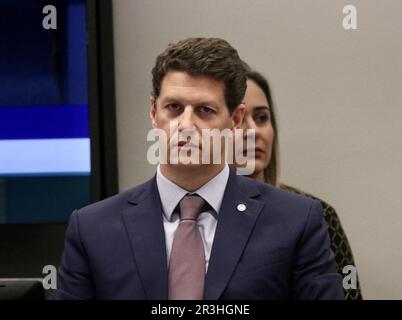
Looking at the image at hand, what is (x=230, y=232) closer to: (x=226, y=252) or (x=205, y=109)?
(x=226, y=252)

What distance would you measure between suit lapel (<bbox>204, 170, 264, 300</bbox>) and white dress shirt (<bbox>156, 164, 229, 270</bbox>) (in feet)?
0.06

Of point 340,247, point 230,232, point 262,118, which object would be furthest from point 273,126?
point 230,232

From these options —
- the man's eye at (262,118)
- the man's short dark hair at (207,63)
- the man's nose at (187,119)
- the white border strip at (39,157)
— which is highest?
the man's short dark hair at (207,63)

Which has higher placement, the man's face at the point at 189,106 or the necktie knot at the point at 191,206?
the man's face at the point at 189,106

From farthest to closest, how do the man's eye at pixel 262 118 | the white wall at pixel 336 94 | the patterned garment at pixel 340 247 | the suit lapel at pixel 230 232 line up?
the white wall at pixel 336 94, the man's eye at pixel 262 118, the patterned garment at pixel 340 247, the suit lapel at pixel 230 232

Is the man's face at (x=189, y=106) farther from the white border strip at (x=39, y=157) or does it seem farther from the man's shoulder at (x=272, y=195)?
the white border strip at (x=39, y=157)

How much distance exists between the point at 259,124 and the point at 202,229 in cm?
68

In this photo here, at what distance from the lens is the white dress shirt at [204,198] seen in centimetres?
106

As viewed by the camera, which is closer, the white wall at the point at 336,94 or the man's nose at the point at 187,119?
the man's nose at the point at 187,119

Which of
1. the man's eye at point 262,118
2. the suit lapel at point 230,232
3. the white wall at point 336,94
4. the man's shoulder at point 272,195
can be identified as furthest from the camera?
the white wall at point 336,94

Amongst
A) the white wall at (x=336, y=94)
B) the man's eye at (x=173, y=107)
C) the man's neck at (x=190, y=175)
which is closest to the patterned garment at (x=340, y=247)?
the white wall at (x=336, y=94)

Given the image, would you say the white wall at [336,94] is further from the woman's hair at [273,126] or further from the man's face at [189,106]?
the man's face at [189,106]

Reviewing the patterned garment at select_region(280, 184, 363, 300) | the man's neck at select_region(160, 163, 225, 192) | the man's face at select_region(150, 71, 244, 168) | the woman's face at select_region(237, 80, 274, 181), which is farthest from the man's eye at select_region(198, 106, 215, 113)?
the patterned garment at select_region(280, 184, 363, 300)
